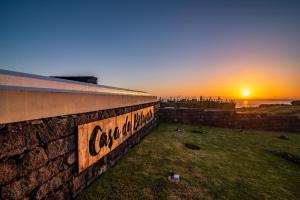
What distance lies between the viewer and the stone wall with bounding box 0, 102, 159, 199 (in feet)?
4.61

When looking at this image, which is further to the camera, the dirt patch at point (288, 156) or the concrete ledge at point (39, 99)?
the dirt patch at point (288, 156)

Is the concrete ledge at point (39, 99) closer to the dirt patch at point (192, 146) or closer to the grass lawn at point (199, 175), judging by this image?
the grass lawn at point (199, 175)

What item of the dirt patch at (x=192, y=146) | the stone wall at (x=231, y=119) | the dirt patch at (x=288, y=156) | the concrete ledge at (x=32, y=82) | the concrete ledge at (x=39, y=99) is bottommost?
the dirt patch at (x=288, y=156)

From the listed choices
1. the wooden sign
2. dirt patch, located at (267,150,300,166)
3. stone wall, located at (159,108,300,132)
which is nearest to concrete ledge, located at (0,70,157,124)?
the wooden sign

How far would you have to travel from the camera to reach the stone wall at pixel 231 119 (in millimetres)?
8469

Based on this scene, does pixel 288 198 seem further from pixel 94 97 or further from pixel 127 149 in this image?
pixel 94 97

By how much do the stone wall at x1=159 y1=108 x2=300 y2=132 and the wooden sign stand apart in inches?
231

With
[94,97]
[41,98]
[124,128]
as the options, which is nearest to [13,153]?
[41,98]

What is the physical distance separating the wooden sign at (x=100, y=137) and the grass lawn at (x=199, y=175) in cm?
46

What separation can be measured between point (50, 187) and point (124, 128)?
7.40ft

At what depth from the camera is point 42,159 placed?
5.79 ft

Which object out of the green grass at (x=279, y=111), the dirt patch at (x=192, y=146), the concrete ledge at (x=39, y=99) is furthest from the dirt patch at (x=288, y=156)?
the green grass at (x=279, y=111)

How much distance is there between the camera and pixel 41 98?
5.50 feet

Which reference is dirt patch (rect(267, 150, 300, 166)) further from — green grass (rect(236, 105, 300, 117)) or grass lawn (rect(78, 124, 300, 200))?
green grass (rect(236, 105, 300, 117))
